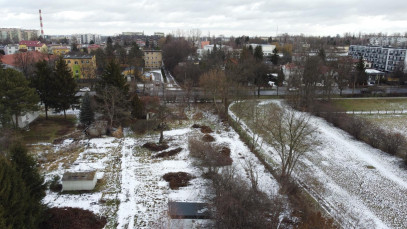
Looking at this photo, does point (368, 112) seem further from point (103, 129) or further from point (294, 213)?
point (103, 129)

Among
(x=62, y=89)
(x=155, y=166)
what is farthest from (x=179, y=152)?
(x=62, y=89)

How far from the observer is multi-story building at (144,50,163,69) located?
68.5 m

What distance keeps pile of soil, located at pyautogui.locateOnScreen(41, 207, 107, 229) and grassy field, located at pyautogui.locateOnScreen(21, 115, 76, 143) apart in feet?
39.8

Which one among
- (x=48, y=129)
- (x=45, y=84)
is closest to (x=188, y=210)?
(x=48, y=129)

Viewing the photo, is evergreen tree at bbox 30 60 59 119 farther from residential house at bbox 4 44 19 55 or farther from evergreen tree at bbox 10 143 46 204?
residential house at bbox 4 44 19 55

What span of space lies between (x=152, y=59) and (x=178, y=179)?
183 feet

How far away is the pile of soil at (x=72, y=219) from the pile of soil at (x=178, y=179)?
15.4 feet

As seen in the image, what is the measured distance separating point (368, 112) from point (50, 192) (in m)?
35.1

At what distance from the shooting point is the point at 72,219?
13.2 m

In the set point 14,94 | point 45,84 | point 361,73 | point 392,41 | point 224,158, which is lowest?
point 224,158

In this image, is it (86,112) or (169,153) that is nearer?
(169,153)

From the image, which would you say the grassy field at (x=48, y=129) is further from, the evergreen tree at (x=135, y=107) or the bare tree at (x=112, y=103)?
the evergreen tree at (x=135, y=107)

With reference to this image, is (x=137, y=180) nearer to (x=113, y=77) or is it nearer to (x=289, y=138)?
(x=289, y=138)

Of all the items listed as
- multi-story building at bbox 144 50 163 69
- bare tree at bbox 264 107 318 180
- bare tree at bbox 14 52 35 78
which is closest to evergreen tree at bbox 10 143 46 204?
bare tree at bbox 264 107 318 180
